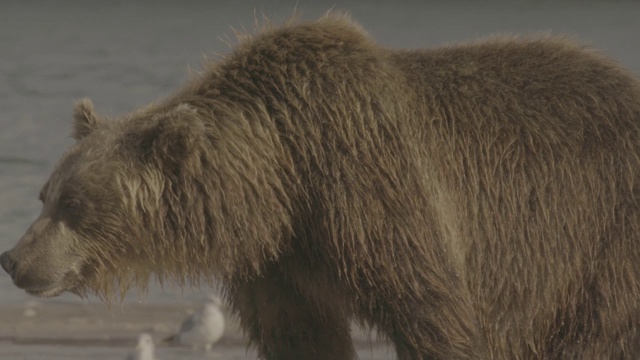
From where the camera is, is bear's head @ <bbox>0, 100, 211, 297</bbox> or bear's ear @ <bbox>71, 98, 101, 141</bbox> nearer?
bear's head @ <bbox>0, 100, 211, 297</bbox>

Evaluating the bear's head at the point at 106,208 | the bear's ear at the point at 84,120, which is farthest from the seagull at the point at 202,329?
the bear's head at the point at 106,208

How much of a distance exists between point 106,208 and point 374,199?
2.83 feet

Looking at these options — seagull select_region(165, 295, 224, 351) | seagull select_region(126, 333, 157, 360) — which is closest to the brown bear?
seagull select_region(126, 333, 157, 360)

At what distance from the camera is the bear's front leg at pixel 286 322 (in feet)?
16.0

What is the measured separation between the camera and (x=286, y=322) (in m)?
4.95

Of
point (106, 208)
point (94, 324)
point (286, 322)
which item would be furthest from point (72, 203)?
point (94, 324)

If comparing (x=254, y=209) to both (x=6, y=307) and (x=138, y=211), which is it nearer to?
(x=138, y=211)

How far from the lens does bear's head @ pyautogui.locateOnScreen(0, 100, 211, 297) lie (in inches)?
181

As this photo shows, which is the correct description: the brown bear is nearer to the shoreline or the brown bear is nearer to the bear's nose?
the bear's nose

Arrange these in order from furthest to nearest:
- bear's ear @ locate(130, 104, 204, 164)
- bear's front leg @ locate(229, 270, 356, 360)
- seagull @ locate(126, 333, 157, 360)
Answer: seagull @ locate(126, 333, 157, 360) → bear's front leg @ locate(229, 270, 356, 360) → bear's ear @ locate(130, 104, 204, 164)

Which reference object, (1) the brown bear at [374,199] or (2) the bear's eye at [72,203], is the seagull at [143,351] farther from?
(2) the bear's eye at [72,203]

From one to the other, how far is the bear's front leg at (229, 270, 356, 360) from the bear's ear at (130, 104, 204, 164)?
546 mm

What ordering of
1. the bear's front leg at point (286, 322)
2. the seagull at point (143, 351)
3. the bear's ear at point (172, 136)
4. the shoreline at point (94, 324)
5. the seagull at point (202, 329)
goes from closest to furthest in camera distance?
the bear's ear at point (172, 136) < the bear's front leg at point (286, 322) < the seagull at point (143, 351) < the seagull at point (202, 329) < the shoreline at point (94, 324)

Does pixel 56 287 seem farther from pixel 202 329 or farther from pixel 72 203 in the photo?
pixel 202 329
